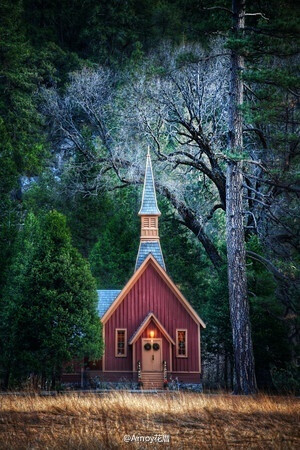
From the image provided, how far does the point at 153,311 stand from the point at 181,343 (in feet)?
6.78

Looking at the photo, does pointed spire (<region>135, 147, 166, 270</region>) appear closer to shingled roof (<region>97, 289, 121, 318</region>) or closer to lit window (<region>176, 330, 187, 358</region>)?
shingled roof (<region>97, 289, 121, 318</region>)

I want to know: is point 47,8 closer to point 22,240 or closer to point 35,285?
point 22,240

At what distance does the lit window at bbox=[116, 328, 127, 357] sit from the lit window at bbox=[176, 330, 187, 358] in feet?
8.07

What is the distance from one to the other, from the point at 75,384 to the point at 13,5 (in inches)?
1223

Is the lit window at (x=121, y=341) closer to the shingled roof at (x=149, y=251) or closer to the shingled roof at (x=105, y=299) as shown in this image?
the shingled roof at (x=105, y=299)

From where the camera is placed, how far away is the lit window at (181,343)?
1164 inches

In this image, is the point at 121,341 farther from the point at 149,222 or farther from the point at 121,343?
the point at 149,222

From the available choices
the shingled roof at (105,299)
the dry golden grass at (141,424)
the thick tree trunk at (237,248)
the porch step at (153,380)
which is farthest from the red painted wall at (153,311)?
the dry golden grass at (141,424)

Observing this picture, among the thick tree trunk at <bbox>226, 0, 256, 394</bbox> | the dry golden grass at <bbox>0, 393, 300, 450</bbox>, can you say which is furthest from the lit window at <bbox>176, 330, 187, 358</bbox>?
the dry golden grass at <bbox>0, 393, 300, 450</bbox>

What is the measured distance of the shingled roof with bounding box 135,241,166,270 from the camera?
3019 centimetres

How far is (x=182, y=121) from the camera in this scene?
28.1m

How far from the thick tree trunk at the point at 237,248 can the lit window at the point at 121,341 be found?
9.85m

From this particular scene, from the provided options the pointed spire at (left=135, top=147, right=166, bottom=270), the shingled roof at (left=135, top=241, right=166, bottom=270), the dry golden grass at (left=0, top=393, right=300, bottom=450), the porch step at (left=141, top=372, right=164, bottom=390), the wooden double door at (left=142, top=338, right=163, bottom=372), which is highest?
the pointed spire at (left=135, top=147, right=166, bottom=270)

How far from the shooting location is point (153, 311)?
1158 inches
